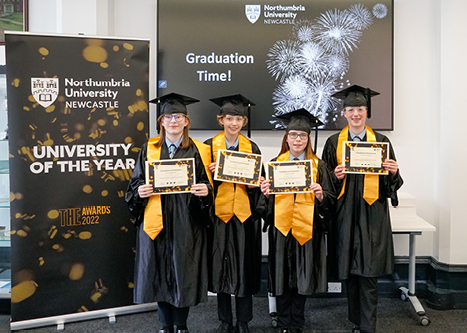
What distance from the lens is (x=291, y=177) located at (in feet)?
7.81

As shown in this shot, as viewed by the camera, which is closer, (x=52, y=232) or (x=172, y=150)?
(x=172, y=150)

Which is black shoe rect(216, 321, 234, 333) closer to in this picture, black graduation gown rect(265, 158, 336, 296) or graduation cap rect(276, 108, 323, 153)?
black graduation gown rect(265, 158, 336, 296)

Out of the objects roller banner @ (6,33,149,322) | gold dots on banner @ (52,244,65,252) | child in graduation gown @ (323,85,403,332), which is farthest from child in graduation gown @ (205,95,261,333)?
gold dots on banner @ (52,244,65,252)

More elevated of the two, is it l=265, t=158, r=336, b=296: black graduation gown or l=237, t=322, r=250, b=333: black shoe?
l=265, t=158, r=336, b=296: black graduation gown

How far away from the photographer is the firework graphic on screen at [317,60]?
3322 mm

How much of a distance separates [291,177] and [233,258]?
68cm

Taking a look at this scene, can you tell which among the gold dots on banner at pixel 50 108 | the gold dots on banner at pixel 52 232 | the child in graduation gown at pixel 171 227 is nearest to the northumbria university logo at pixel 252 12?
the child in graduation gown at pixel 171 227

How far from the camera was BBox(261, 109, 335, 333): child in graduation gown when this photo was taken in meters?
2.43

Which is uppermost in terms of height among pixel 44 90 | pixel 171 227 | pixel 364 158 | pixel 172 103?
pixel 44 90

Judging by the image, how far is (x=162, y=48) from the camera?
3.34 metres

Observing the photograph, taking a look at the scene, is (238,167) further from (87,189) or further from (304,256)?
(87,189)

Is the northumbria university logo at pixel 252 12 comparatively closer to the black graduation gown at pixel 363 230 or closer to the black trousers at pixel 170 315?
the black graduation gown at pixel 363 230

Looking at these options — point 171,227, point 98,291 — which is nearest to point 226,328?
point 171,227

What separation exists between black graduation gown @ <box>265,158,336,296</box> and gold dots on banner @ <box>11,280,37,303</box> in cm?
184
